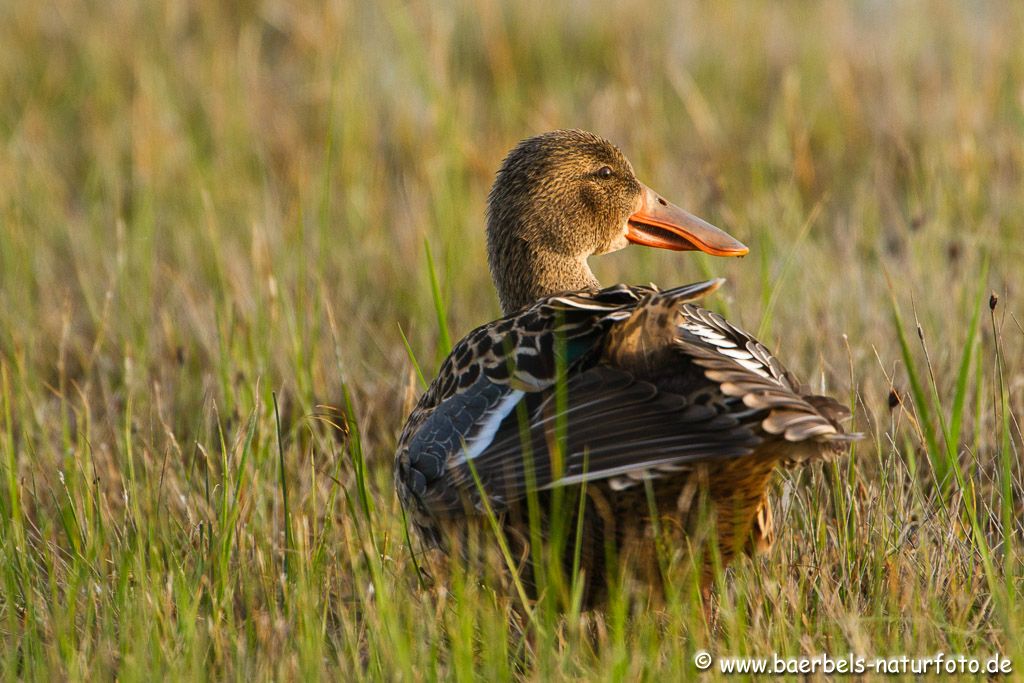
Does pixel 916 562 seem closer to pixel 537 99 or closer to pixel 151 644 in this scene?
pixel 151 644

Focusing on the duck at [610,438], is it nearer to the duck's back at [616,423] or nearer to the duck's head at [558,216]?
the duck's back at [616,423]

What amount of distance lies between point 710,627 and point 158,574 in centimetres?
130

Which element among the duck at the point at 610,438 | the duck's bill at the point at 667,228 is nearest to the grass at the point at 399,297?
the duck at the point at 610,438

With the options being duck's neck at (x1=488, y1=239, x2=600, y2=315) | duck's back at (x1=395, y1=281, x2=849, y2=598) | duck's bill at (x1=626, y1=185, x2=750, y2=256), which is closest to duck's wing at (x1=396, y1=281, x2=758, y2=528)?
duck's back at (x1=395, y1=281, x2=849, y2=598)

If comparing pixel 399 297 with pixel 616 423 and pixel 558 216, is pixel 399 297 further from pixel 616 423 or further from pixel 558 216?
pixel 616 423

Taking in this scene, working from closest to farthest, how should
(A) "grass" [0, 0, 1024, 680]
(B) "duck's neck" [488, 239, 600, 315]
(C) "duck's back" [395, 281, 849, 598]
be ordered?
1. (C) "duck's back" [395, 281, 849, 598]
2. (A) "grass" [0, 0, 1024, 680]
3. (B) "duck's neck" [488, 239, 600, 315]

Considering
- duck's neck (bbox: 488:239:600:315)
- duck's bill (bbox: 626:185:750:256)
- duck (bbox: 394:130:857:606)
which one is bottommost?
duck (bbox: 394:130:857:606)

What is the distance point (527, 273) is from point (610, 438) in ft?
4.98

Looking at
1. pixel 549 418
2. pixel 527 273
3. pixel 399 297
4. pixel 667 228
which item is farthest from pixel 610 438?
pixel 399 297

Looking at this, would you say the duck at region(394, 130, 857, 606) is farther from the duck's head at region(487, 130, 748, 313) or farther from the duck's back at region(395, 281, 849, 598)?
the duck's head at region(487, 130, 748, 313)

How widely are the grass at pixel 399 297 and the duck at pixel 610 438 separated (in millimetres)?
158

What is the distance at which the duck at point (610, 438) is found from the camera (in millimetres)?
2707

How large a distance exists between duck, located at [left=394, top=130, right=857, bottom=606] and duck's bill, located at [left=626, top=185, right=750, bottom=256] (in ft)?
2.60

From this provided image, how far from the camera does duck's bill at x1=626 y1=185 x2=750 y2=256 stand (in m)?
4.35
